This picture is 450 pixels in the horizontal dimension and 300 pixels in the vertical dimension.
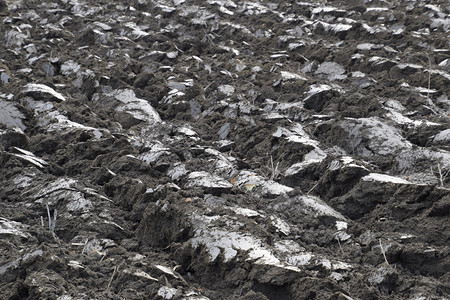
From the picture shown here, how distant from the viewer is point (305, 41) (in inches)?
335

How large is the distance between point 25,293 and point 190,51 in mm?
5912

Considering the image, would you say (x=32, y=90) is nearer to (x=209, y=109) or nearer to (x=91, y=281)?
(x=209, y=109)

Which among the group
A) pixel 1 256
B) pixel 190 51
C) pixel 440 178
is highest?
pixel 440 178

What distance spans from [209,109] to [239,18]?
14.5 feet

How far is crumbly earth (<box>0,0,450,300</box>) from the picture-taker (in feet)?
11.0

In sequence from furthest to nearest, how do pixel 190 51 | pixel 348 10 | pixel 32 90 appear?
pixel 348 10 → pixel 190 51 → pixel 32 90

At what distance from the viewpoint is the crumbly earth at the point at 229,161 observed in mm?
3359

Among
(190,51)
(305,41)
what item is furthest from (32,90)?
(305,41)

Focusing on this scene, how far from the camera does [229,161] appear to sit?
5121 mm

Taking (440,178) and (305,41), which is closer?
(440,178)

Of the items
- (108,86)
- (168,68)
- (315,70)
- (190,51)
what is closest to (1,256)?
(108,86)

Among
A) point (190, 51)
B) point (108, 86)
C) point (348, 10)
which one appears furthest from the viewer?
point (348, 10)

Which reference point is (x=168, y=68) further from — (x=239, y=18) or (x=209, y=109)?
(x=239, y=18)

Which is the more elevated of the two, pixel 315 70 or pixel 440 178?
pixel 440 178
